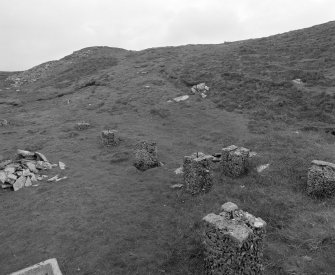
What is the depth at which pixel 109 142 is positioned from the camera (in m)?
27.0

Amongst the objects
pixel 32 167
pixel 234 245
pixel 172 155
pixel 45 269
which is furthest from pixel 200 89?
pixel 45 269

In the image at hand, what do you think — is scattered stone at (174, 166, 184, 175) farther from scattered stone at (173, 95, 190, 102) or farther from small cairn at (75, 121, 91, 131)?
scattered stone at (173, 95, 190, 102)

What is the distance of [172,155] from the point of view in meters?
23.9

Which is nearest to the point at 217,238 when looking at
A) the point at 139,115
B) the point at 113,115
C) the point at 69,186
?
the point at 69,186

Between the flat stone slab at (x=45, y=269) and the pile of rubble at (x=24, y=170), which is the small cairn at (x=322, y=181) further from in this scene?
the pile of rubble at (x=24, y=170)

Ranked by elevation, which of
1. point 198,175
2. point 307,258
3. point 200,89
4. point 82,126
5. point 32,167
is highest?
point 200,89

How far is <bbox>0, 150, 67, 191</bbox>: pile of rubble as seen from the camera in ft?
65.3

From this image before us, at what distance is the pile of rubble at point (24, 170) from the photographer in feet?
65.3

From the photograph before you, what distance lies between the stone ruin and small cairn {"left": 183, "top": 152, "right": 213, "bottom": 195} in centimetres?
610

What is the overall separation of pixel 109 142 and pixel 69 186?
8217mm

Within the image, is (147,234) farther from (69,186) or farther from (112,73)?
(112,73)

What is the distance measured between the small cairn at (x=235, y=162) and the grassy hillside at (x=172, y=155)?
58 cm

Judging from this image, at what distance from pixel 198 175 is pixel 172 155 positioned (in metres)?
7.32

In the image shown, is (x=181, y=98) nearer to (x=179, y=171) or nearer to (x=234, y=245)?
(x=179, y=171)
